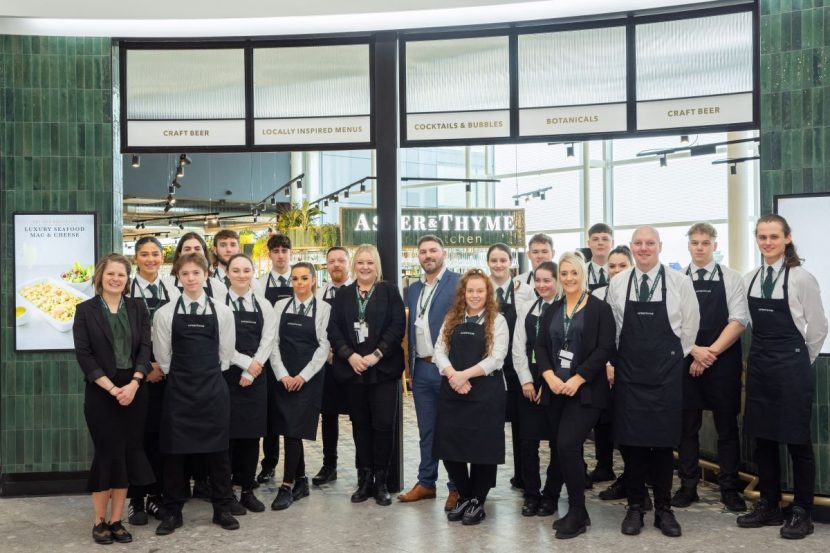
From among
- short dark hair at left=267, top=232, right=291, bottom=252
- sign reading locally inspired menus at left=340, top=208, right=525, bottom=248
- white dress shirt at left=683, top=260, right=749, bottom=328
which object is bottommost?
white dress shirt at left=683, top=260, right=749, bottom=328

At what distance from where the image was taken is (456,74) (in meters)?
5.70

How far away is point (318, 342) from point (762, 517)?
275 cm

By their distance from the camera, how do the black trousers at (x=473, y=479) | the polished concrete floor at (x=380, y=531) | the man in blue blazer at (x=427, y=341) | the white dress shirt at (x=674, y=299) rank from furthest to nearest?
the man in blue blazer at (x=427, y=341), the black trousers at (x=473, y=479), the white dress shirt at (x=674, y=299), the polished concrete floor at (x=380, y=531)

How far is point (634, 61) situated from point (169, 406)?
3.63m

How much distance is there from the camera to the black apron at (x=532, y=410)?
4.77 metres

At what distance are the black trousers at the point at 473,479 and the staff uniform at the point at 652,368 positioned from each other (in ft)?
2.48

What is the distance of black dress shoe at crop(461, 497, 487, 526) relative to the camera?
4.60m

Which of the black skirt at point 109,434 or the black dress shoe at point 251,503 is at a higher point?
the black skirt at point 109,434

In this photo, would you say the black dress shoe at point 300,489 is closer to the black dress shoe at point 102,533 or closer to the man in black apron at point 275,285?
the man in black apron at point 275,285

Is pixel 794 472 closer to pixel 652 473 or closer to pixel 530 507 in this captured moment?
pixel 652 473

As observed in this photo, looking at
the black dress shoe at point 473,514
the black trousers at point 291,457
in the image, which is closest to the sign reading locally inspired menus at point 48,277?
the black trousers at point 291,457

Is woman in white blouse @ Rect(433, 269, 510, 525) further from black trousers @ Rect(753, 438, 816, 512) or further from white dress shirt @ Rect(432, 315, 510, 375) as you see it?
black trousers @ Rect(753, 438, 816, 512)

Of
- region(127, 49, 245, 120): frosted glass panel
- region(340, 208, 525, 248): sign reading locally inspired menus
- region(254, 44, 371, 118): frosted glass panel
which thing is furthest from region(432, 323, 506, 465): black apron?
region(340, 208, 525, 248): sign reading locally inspired menus

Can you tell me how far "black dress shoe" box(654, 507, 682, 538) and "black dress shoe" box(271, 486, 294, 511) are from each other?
215 cm
